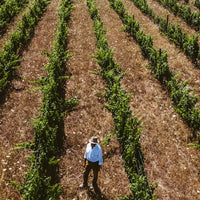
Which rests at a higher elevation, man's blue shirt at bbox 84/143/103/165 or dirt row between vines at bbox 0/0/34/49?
man's blue shirt at bbox 84/143/103/165

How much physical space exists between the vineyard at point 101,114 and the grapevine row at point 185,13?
1.31 metres

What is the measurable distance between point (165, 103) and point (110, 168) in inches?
179

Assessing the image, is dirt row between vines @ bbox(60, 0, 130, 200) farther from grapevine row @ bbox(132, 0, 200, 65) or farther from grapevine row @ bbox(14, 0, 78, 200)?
grapevine row @ bbox(132, 0, 200, 65)

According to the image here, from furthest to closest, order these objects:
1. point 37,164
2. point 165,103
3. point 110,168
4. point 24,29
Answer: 1. point 24,29
2. point 165,103
3. point 110,168
4. point 37,164

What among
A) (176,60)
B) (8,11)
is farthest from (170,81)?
(8,11)

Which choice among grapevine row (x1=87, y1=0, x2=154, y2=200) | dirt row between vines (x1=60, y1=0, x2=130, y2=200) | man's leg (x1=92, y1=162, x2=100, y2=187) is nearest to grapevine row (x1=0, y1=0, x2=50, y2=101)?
dirt row between vines (x1=60, y1=0, x2=130, y2=200)

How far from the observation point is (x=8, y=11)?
17.5 m

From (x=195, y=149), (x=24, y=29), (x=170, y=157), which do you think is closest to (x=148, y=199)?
(x=170, y=157)

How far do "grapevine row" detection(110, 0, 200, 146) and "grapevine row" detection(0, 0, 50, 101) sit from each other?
742 cm

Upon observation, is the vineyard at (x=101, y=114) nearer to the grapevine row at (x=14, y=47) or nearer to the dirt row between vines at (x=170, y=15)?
the grapevine row at (x=14, y=47)

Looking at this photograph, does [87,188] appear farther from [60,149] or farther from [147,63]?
[147,63]

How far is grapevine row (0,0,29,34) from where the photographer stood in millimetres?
15823

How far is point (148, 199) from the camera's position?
5898mm

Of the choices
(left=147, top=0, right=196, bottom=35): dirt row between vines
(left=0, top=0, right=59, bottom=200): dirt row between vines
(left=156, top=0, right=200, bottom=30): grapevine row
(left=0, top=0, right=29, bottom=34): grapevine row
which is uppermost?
(left=156, top=0, right=200, bottom=30): grapevine row
